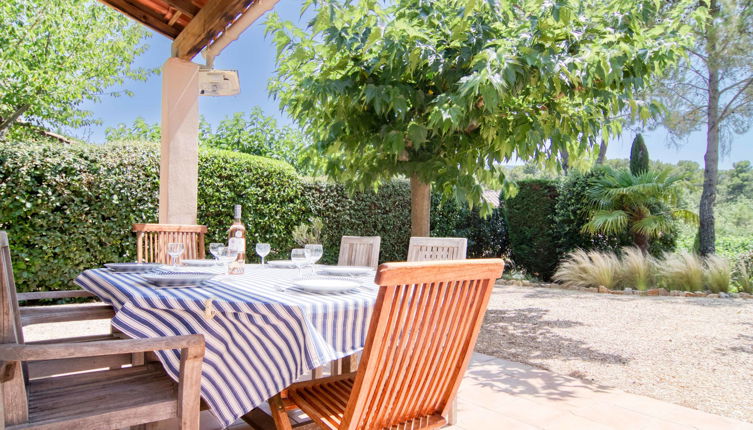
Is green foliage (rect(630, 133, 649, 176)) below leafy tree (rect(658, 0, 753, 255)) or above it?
below

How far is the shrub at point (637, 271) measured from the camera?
6.86 m

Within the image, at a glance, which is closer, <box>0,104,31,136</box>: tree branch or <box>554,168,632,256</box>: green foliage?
<box>554,168,632,256</box>: green foliage

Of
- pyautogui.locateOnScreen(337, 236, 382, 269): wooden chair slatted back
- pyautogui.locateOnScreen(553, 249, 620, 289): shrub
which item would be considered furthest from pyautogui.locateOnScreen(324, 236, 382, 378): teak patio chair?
pyautogui.locateOnScreen(553, 249, 620, 289): shrub

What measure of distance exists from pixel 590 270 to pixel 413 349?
21.4ft

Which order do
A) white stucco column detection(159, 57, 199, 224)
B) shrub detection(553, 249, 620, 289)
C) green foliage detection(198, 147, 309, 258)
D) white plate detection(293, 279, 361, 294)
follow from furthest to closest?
shrub detection(553, 249, 620, 289), green foliage detection(198, 147, 309, 258), white stucco column detection(159, 57, 199, 224), white plate detection(293, 279, 361, 294)

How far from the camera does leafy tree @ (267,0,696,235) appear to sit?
3.05 meters

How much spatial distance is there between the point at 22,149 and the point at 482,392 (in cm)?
468

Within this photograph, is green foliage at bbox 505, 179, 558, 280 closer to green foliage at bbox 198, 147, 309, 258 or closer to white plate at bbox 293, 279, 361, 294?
green foliage at bbox 198, 147, 309, 258

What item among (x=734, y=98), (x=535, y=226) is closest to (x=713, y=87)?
(x=734, y=98)

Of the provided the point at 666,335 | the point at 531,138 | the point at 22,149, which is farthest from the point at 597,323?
the point at 22,149

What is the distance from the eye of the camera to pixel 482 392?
2816mm

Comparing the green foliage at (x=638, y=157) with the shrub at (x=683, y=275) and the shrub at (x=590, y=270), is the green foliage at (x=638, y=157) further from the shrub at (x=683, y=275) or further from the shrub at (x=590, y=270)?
the shrub at (x=683, y=275)

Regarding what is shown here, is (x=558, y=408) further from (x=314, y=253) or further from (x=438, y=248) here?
(x=314, y=253)

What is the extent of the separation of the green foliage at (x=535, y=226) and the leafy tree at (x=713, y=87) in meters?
2.28
